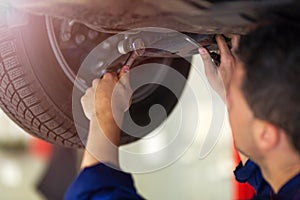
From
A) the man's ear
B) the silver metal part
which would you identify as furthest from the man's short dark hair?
the silver metal part

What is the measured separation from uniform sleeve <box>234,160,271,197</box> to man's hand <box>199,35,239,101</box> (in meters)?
0.18

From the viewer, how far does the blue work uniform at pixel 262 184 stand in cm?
148

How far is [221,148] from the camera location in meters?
6.73

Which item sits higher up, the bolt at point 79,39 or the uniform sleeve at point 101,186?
the uniform sleeve at point 101,186

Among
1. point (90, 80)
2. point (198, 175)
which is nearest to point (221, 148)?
point (198, 175)

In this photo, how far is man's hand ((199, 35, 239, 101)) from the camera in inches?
72.2

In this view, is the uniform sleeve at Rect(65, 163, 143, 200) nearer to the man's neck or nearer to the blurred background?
the man's neck

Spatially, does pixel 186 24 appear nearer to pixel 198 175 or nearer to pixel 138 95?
pixel 138 95

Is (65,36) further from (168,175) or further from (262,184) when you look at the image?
(168,175)

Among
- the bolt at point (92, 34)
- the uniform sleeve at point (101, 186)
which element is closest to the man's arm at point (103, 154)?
the uniform sleeve at point (101, 186)

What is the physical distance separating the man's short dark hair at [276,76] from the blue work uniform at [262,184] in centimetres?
8

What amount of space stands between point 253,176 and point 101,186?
0.51 m

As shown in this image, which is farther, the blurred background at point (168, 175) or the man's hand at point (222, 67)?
the blurred background at point (168, 175)

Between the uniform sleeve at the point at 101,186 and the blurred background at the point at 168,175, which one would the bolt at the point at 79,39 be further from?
the blurred background at the point at 168,175
